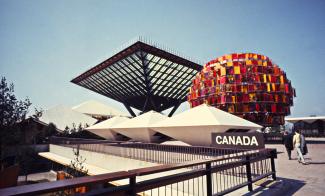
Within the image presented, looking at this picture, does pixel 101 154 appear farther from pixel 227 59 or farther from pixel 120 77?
pixel 120 77

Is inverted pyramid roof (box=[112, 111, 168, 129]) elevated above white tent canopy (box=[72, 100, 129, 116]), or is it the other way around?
white tent canopy (box=[72, 100, 129, 116])

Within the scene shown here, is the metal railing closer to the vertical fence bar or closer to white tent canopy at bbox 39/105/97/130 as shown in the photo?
the vertical fence bar

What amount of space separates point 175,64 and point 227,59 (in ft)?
69.6

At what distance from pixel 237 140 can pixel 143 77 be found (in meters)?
40.4

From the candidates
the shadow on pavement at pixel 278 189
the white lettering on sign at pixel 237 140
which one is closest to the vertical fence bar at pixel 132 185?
the shadow on pavement at pixel 278 189

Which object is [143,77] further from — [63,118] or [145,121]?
[145,121]

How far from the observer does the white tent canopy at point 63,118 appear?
37013mm

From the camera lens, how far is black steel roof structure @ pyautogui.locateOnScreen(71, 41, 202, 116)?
44406 millimetres

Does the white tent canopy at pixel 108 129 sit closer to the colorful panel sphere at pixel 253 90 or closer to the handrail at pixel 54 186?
the colorful panel sphere at pixel 253 90

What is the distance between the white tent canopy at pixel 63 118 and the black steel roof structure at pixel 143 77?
13.9 metres

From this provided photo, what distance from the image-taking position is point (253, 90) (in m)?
25.2

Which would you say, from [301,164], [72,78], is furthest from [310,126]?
[72,78]

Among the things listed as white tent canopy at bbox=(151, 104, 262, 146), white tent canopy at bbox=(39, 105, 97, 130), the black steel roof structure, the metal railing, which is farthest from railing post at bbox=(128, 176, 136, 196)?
the black steel roof structure

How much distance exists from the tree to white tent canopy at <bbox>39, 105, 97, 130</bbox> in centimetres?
2909
